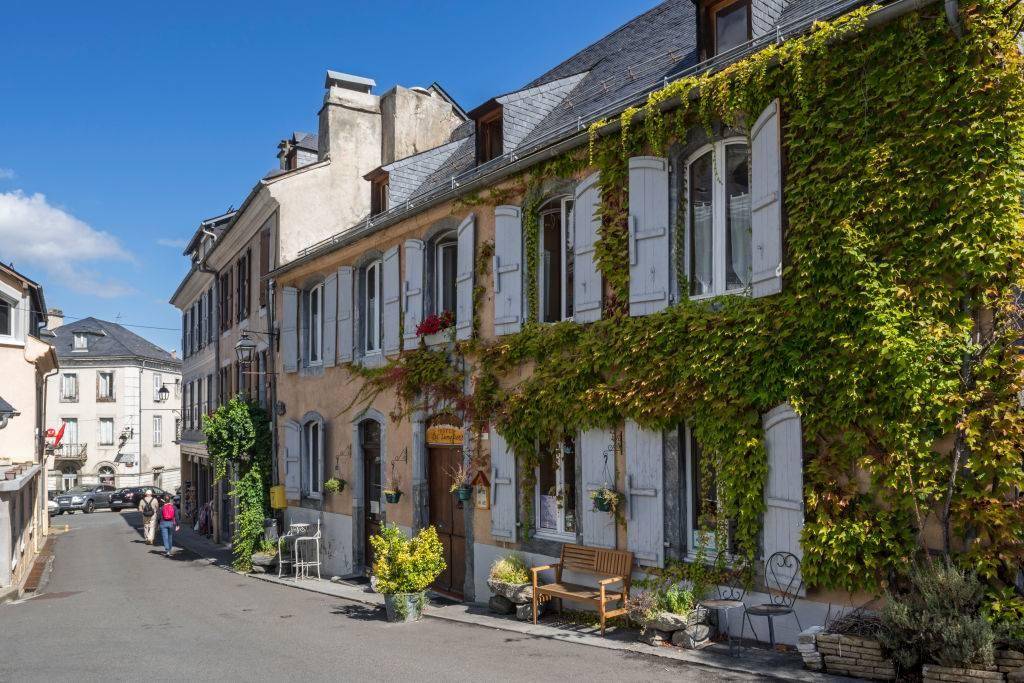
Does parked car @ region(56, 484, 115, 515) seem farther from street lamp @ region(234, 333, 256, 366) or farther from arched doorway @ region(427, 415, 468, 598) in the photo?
arched doorway @ region(427, 415, 468, 598)

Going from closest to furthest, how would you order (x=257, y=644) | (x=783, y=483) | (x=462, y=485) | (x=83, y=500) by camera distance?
(x=783, y=483) < (x=257, y=644) < (x=462, y=485) < (x=83, y=500)

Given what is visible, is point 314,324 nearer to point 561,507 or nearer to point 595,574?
point 561,507

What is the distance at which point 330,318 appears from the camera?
1711 centimetres

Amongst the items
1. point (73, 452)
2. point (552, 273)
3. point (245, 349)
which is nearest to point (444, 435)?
point (552, 273)

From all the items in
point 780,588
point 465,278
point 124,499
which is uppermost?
point 465,278

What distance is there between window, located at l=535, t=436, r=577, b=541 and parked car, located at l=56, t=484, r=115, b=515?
38.3 m

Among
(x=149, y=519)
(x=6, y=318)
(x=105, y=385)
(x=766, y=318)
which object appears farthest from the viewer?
(x=105, y=385)

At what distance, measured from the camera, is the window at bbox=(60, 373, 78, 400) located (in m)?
50.7

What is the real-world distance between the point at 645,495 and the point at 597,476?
2.75 feet

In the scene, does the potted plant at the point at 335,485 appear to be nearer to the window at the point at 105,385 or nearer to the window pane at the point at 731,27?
the window pane at the point at 731,27

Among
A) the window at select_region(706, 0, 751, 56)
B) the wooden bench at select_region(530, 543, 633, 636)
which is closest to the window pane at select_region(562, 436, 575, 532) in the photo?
the wooden bench at select_region(530, 543, 633, 636)

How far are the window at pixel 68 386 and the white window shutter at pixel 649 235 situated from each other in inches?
1942

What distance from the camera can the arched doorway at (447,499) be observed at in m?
13.0

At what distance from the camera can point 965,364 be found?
7.05 meters
